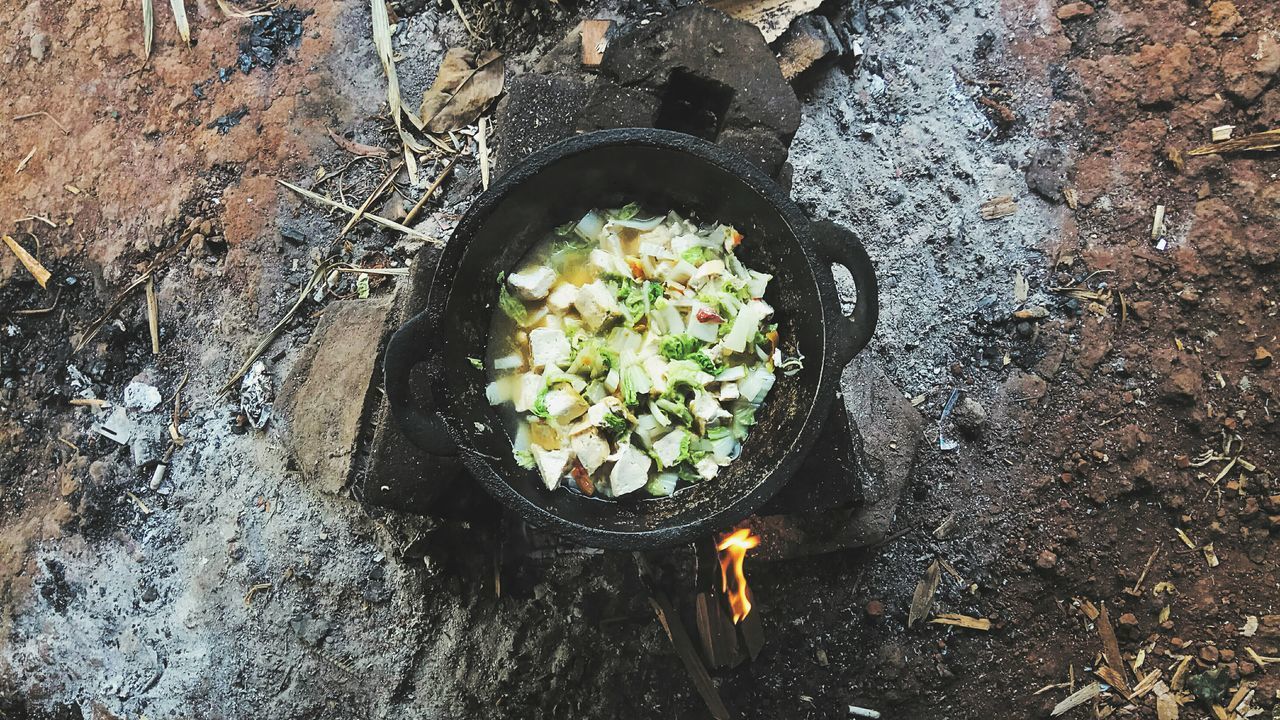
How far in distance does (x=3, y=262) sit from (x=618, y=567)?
9.60 feet

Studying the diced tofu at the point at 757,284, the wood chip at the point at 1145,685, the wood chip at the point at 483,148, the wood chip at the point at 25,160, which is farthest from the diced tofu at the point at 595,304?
the wood chip at the point at 25,160

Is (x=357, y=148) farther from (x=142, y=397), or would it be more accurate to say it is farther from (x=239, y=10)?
(x=142, y=397)

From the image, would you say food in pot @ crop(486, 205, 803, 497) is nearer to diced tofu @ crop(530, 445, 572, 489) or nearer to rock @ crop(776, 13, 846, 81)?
diced tofu @ crop(530, 445, 572, 489)

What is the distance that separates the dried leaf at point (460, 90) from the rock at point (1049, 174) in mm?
2304

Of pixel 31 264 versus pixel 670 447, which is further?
pixel 31 264

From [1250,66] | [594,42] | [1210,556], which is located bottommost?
[1210,556]

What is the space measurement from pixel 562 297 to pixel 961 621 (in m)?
2.04

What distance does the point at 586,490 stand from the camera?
2.79 metres

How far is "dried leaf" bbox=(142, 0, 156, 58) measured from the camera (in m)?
3.62

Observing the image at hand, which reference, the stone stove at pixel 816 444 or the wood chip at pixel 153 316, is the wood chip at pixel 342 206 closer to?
the stone stove at pixel 816 444

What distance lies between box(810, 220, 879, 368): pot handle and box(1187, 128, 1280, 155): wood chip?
5.65 feet

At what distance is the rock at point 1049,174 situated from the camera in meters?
3.41

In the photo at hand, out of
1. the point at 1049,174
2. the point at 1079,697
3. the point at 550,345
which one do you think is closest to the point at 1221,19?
the point at 1049,174

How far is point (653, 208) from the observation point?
9.95 ft
